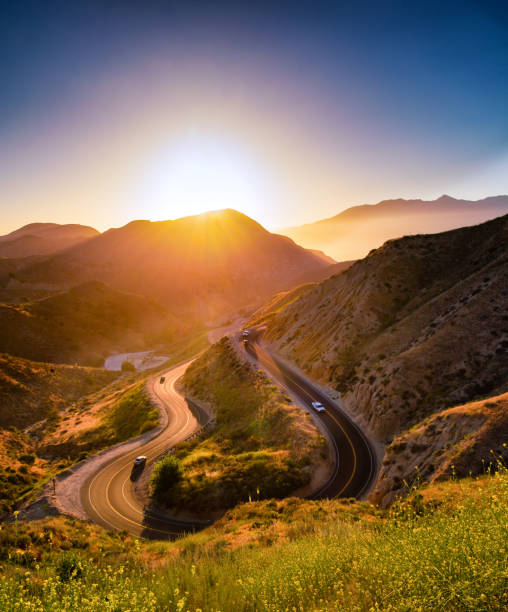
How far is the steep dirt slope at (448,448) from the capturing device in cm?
1633

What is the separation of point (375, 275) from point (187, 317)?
112895 millimetres

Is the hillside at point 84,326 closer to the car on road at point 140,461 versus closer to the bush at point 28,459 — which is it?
the bush at point 28,459

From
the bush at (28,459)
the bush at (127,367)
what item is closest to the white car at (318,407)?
the bush at (28,459)

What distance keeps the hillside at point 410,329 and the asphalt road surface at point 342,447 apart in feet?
6.08

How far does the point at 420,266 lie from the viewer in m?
52.3

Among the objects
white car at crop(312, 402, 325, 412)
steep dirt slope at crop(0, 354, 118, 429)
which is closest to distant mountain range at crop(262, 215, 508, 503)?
white car at crop(312, 402, 325, 412)

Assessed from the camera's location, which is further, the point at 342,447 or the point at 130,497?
the point at 342,447

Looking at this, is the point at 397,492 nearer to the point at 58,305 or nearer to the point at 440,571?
the point at 440,571

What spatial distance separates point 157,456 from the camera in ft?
113

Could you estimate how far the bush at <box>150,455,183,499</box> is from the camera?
26.8 metres

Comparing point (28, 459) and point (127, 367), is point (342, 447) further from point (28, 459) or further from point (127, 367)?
point (127, 367)

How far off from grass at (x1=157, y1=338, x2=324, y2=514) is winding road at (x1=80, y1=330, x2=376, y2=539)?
1889 millimetres

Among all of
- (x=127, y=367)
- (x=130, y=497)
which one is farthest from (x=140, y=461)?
(x=127, y=367)

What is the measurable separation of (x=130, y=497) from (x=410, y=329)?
37.9 meters
